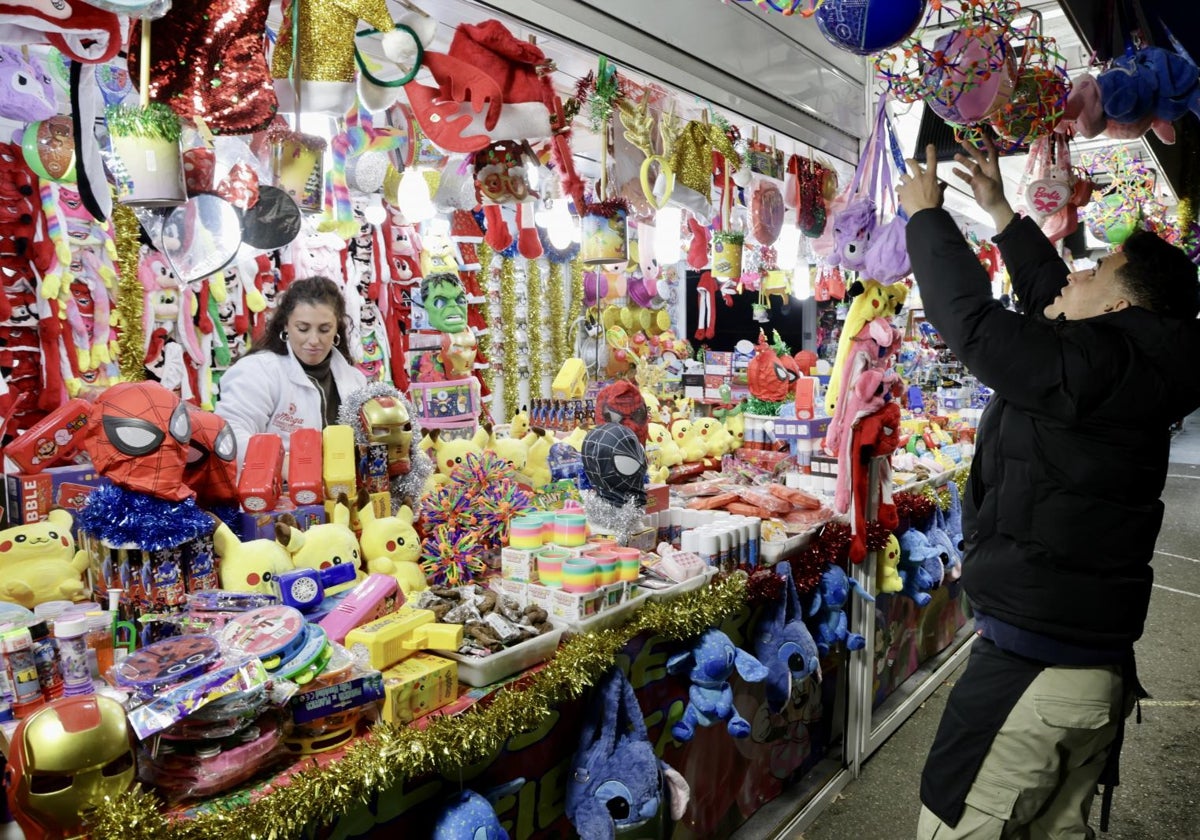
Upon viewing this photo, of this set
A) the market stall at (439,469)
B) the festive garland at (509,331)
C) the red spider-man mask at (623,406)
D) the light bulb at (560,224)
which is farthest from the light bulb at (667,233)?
the festive garland at (509,331)

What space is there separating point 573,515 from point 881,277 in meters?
1.39

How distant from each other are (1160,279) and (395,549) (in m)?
1.82

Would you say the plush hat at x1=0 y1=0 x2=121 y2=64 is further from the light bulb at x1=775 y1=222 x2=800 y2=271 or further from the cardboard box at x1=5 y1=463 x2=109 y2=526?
the light bulb at x1=775 y1=222 x2=800 y2=271

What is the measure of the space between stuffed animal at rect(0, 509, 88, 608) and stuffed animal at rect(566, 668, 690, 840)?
1.13m

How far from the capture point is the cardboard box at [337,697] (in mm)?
1302

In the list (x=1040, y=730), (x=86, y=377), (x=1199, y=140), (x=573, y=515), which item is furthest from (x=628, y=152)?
(x=1199, y=140)

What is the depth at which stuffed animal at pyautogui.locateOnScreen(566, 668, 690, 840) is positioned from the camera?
169 cm

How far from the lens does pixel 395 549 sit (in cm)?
202

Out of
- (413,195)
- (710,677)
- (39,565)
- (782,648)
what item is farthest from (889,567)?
(39,565)

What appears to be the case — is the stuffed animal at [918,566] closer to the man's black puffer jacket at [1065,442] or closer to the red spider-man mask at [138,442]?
the man's black puffer jacket at [1065,442]

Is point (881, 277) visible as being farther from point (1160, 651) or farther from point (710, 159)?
point (1160, 651)

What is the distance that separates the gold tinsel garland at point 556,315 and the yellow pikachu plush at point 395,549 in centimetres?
485

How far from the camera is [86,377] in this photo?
386 centimetres

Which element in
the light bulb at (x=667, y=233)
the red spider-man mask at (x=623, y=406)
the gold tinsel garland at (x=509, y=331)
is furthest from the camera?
the gold tinsel garland at (x=509, y=331)
